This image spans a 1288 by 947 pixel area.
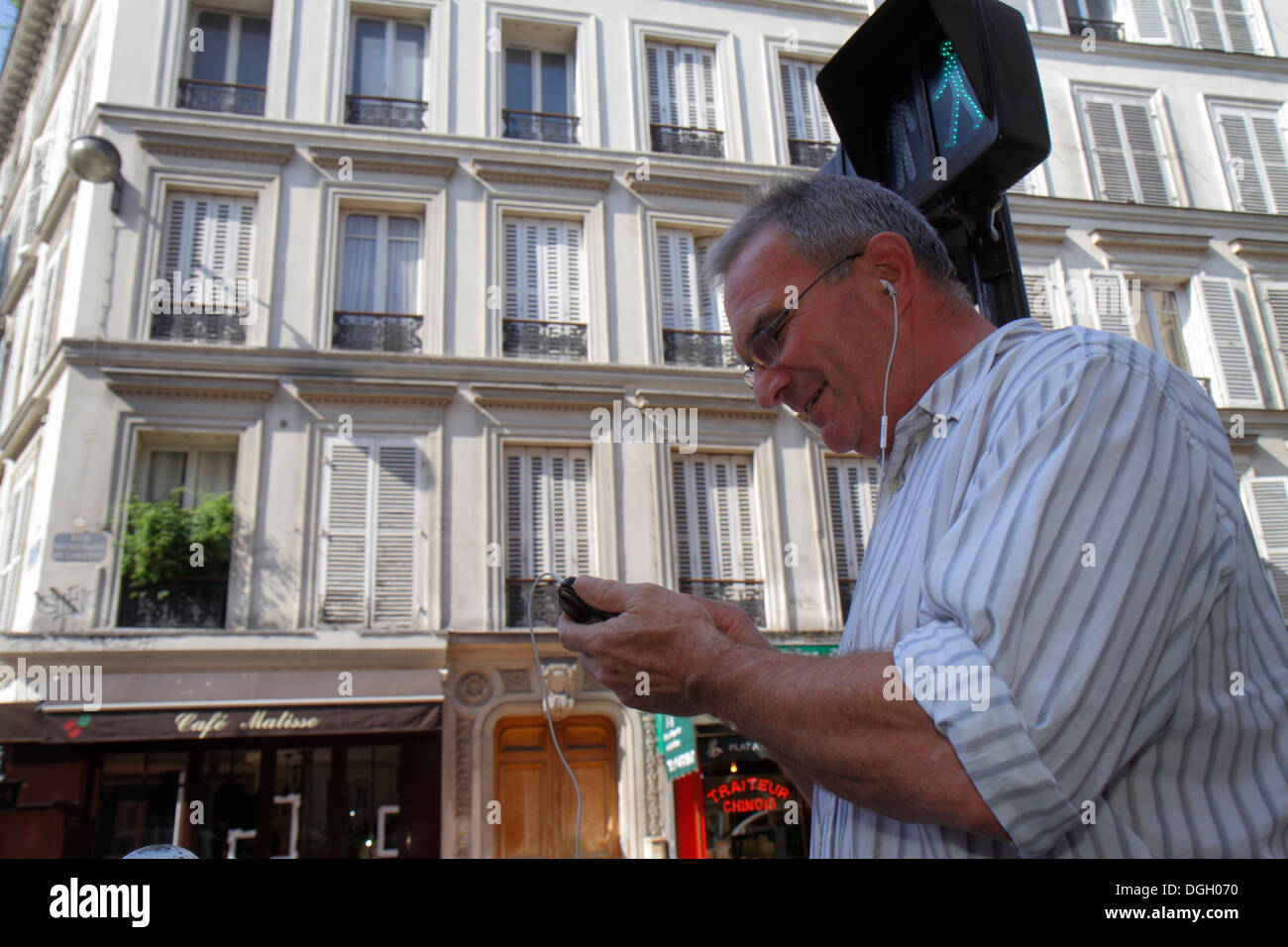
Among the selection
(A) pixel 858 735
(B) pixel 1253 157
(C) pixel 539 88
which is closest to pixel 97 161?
(C) pixel 539 88

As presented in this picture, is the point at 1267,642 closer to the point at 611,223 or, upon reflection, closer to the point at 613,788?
the point at 613,788

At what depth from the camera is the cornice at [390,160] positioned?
1224 centimetres

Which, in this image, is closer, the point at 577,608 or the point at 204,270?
the point at 577,608

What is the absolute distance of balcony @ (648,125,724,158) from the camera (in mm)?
13680

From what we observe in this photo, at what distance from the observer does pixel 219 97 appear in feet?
40.8

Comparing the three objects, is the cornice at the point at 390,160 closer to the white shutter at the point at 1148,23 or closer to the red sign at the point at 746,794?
the red sign at the point at 746,794

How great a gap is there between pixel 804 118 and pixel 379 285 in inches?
282

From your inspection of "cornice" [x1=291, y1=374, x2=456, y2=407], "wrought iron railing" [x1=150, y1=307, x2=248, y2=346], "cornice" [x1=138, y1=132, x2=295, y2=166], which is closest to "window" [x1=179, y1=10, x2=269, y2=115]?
"cornice" [x1=138, y1=132, x2=295, y2=166]

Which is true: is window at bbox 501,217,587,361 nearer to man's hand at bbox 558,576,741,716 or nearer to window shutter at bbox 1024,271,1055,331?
window shutter at bbox 1024,271,1055,331

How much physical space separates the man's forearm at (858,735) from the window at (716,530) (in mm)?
10665

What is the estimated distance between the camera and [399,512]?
11.2m

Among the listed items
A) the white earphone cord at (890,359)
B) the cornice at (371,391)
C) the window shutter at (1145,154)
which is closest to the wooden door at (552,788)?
the cornice at (371,391)

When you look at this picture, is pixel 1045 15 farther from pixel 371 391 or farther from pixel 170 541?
pixel 170 541
